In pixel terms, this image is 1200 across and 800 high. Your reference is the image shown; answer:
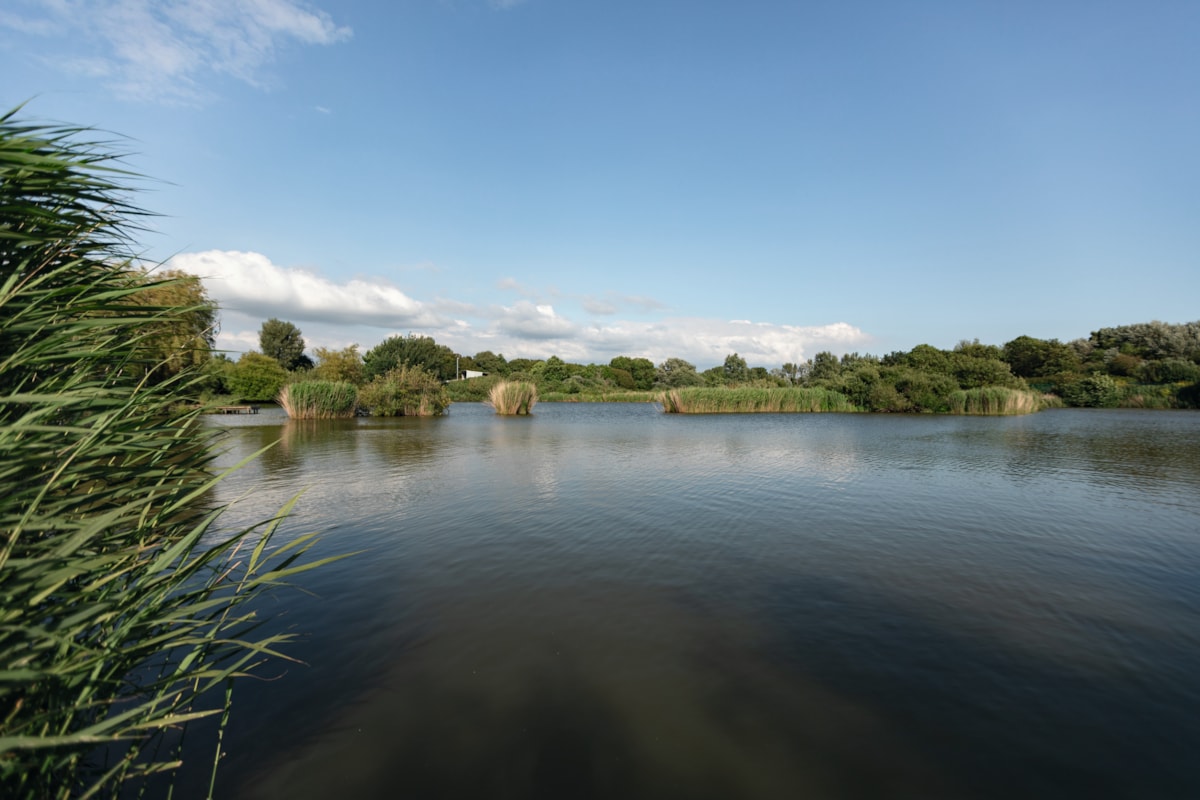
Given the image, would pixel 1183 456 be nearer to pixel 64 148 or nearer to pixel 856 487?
pixel 856 487

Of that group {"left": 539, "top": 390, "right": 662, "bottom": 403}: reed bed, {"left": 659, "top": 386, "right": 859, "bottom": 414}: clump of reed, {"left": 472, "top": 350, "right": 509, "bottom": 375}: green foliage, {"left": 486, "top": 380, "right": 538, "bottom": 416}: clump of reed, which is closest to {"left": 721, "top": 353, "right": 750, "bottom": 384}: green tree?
{"left": 539, "top": 390, "right": 662, "bottom": 403}: reed bed

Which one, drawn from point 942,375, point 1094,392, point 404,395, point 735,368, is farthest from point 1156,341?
point 404,395

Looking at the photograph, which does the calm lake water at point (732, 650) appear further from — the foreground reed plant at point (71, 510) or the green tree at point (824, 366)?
the green tree at point (824, 366)

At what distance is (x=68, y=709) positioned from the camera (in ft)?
6.11

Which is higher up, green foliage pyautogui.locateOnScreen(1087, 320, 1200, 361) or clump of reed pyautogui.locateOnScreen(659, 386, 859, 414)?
green foliage pyautogui.locateOnScreen(1087, 320, 1200, 361)

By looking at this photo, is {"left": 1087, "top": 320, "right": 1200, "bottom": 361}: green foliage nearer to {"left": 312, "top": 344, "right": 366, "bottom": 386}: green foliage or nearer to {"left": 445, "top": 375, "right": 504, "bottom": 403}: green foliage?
{"left": 445, "top": 375, "right": 504, "bottom": 403}: green foliage

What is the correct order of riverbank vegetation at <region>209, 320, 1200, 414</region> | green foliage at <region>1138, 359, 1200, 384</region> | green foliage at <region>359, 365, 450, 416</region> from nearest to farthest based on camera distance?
green foliage at <region>359, 365, 450, 416</region>, riverbank vegetation at <region>209, 320, 1200, 414</region>, green foliage at <region>1138, 359, 1200, 384</region>

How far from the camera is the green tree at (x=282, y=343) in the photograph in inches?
2739

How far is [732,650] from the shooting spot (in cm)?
468

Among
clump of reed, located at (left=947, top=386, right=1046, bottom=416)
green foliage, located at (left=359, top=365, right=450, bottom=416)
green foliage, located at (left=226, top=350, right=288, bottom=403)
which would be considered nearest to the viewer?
green foliage, located at (left=359, top=365, right=450, bottom=416)

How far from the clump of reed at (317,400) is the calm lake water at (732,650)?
75.5 ft

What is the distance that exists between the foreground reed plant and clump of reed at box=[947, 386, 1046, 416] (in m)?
48.2

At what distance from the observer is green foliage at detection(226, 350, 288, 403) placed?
48.9 meters

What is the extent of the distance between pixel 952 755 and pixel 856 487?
9073mm
